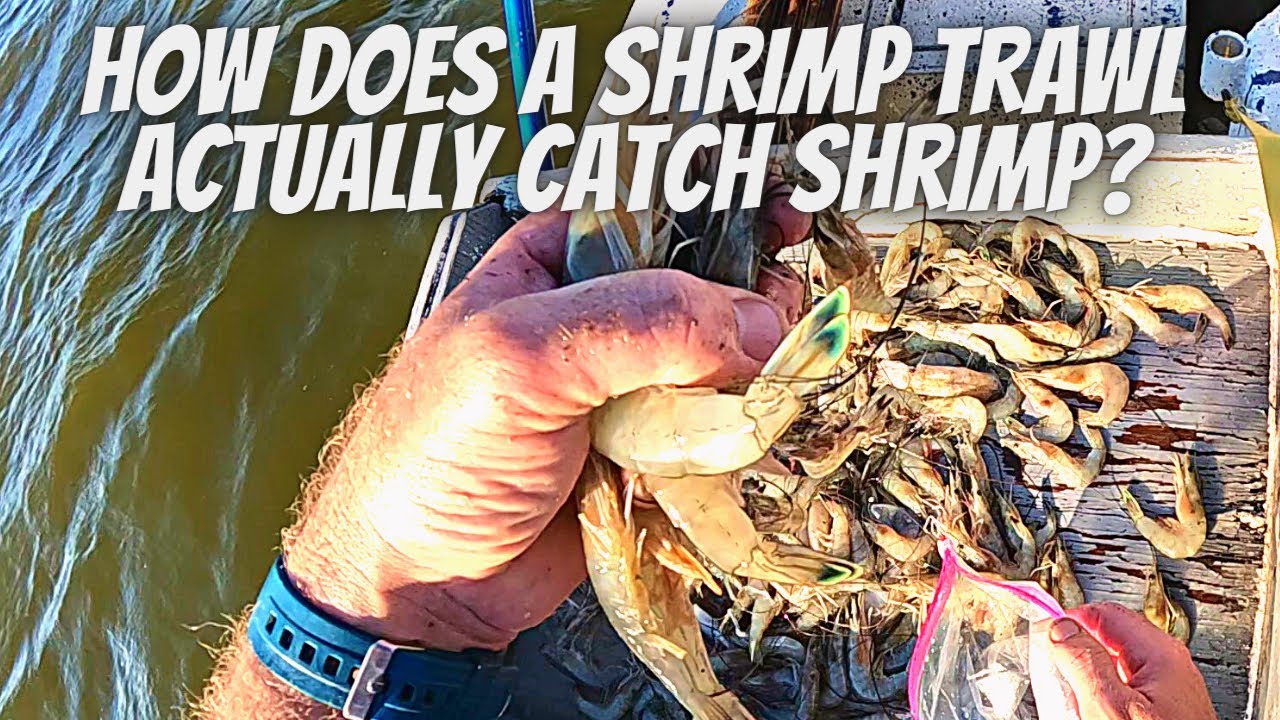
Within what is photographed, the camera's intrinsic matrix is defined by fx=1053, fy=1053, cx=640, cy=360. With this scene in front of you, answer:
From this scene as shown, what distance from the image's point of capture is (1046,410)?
3096 millimetres

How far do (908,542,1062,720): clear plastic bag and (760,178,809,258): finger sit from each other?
859 millimetres

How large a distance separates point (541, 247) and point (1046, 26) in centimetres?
297

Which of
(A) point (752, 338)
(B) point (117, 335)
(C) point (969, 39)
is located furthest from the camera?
(B) point (117, 335)

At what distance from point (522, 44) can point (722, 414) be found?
6.43 ft

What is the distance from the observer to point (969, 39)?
12.9 ft

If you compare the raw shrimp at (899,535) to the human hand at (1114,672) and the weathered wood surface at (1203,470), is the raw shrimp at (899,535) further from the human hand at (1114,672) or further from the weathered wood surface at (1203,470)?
the human hand at (1114,672)

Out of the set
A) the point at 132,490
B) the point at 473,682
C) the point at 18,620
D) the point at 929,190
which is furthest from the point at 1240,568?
the point at 18,620

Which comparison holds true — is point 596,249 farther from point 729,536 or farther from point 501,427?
point 729,536

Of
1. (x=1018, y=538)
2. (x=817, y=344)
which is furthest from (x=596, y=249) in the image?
(x=1018, y=538)

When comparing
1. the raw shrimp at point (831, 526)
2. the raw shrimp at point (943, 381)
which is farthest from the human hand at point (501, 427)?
the raw shrimp at point (943, 381)

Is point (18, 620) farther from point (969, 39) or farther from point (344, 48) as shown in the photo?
point (969, 39)

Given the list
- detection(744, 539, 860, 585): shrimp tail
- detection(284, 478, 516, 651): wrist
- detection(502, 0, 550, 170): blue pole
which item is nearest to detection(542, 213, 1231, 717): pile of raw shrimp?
detection(744, 539, 860, 585): shrimp tail

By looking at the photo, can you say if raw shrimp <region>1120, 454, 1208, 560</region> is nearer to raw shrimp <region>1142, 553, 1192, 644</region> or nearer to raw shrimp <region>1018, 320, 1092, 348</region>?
raw shrimp <region>1142, 553, 1192, 644</region>

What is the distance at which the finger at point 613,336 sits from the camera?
1.54 meters
